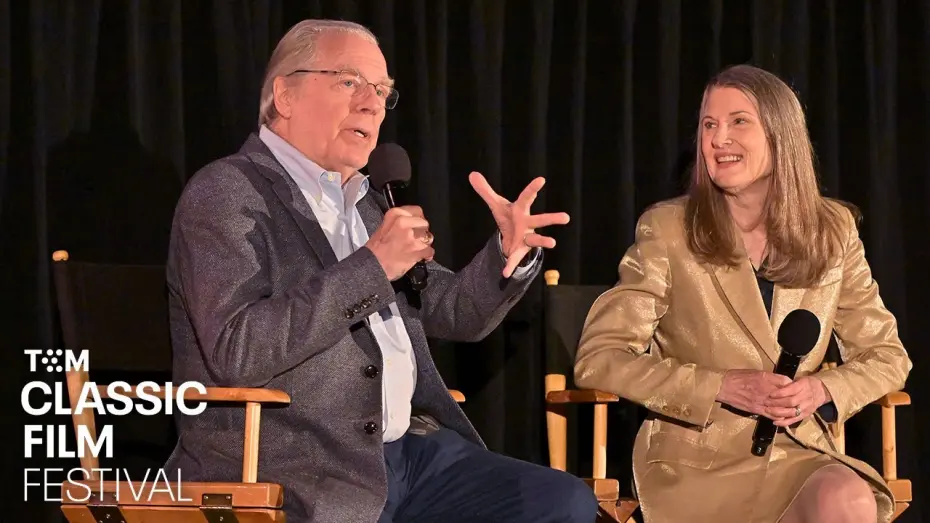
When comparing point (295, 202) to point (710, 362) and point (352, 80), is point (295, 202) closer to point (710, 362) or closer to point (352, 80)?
point (352, 80)

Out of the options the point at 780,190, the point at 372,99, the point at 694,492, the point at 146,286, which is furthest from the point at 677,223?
the point at 146,286

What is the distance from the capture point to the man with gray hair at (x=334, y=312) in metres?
2.24

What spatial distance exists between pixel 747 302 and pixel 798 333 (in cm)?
38

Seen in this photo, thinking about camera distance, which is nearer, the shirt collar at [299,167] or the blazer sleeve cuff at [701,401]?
the shirt collar at [299,167]

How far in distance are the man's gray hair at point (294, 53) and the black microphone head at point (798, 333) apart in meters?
1.13

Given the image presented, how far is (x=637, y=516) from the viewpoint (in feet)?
10.1

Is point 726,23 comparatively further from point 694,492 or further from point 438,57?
point 694,492

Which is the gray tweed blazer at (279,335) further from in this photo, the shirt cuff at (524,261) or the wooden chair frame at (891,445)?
the wooden chair frame at (891,445)

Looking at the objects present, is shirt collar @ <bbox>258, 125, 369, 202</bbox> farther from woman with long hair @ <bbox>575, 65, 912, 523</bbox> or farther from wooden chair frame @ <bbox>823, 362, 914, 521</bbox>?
wooden chair frame @ <bbox>823, 362, 914, 521</bbox>

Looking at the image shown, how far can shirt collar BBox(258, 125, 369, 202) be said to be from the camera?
2.54m

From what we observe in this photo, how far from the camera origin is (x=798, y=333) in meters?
2.54

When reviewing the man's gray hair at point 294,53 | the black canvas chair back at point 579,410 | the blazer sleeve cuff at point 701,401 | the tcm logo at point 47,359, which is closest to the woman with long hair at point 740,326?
the blazer sleeve cuff at point 701,401

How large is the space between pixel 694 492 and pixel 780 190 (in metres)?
0.80

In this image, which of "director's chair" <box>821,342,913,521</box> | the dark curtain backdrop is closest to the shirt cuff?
"director's chair" <box>821,342,913,521</box>
